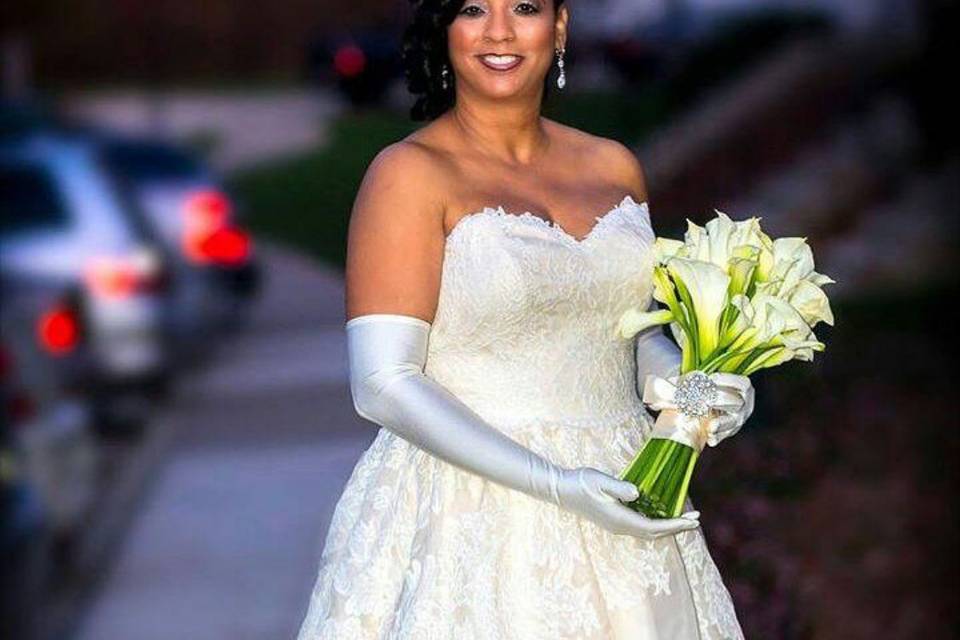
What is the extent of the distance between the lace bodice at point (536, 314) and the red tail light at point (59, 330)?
200 inches

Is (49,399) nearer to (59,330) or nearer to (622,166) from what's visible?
(59,330)

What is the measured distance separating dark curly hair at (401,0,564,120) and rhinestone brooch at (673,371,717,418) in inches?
29.0

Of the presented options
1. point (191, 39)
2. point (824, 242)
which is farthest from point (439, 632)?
point (191, 39)

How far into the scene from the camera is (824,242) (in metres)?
18.0

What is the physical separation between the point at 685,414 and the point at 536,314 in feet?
1.04

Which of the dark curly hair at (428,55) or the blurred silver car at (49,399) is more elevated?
the dark curly hair at (428,55)

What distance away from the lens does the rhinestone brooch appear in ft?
14.7

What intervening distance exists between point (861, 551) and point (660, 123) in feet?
61.2

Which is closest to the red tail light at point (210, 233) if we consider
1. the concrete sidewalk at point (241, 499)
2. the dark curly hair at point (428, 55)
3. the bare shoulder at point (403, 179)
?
the concrete sidewalk at point (241, 499)

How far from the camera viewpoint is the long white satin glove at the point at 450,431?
170 inches

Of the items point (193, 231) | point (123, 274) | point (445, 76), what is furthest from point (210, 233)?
point (445, 76)

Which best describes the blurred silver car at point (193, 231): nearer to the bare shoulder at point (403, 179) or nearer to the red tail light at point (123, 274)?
the red tail light at point (123, 274)

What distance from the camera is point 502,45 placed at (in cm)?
465

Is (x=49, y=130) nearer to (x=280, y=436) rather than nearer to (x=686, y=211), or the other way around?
(x=280, y=436)
